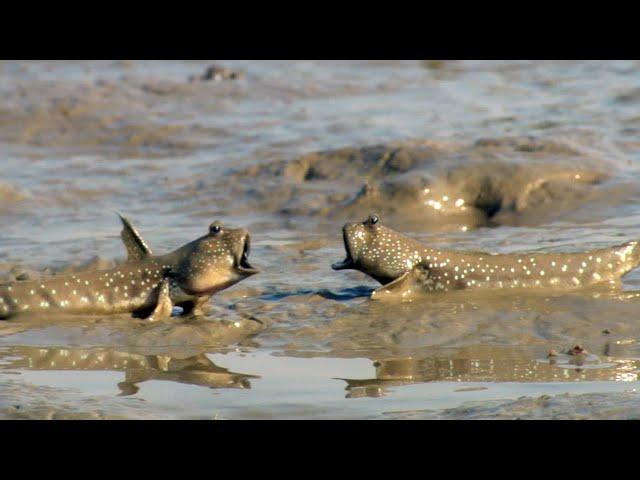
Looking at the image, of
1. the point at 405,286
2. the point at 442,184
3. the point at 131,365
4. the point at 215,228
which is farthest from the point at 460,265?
the point at 442,184

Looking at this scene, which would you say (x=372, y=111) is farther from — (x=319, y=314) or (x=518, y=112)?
(x=319, y=314)

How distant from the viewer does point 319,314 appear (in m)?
6.77

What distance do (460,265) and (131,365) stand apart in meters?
1.93

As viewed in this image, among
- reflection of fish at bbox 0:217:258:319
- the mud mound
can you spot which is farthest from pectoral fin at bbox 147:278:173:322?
the mud mound

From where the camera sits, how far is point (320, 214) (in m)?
9.27

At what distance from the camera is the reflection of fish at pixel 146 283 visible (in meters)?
6.72

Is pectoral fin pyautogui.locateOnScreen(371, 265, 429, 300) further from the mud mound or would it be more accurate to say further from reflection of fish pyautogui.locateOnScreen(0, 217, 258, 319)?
the mud mound

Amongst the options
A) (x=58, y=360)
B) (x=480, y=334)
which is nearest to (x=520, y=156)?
(x=480, y=334)

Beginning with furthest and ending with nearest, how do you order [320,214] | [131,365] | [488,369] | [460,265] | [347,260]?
[320,214] < [460,265] < [347,260] < [131,365] < [488,369]

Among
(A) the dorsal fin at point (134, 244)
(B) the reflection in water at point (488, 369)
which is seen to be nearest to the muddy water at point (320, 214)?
(B) the reflection in water at point (488, 369)

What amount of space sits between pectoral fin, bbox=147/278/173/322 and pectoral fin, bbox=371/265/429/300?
103 cm

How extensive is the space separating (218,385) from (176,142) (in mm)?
6228

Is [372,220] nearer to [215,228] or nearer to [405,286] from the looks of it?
[405,286]

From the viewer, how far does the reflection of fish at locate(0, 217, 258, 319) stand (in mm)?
6723
